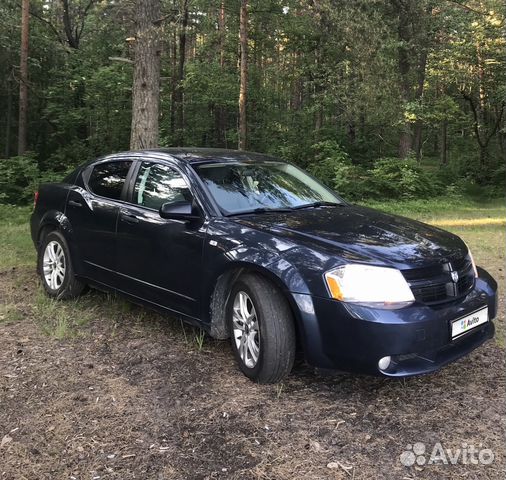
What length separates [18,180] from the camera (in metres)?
17.0

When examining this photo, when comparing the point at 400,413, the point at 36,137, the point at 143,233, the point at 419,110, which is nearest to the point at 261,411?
the point at 400,413

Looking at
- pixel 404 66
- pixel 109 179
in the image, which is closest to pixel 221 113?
pixel 404 66

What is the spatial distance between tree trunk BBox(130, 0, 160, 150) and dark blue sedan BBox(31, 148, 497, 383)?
152 inches

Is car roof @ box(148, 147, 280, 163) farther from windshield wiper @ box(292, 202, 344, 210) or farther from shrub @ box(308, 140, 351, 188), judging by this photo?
shrub @ box(308, 140, 351, 188)

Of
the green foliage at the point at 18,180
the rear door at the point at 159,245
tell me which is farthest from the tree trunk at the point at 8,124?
the rear door at the point at 159,245

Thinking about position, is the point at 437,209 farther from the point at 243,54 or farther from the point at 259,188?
the point at 259,188

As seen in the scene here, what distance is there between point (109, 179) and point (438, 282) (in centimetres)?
326

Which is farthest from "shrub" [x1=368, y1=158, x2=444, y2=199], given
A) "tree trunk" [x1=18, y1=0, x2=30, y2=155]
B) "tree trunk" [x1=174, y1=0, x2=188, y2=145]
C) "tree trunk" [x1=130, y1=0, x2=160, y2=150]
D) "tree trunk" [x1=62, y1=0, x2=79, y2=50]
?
"tree trunk" [x1=62, y1=0, x2=79, y2=50]

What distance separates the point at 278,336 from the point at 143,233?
1.65 metres

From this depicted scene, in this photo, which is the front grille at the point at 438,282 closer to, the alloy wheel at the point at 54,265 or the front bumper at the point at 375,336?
the front bumper at the point at 375,336

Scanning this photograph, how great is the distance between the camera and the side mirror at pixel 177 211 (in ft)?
13.0

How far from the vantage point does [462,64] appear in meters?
21.6

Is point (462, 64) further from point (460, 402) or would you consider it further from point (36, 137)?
point (460, 402)

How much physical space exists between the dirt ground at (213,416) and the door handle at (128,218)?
3.42 ft
